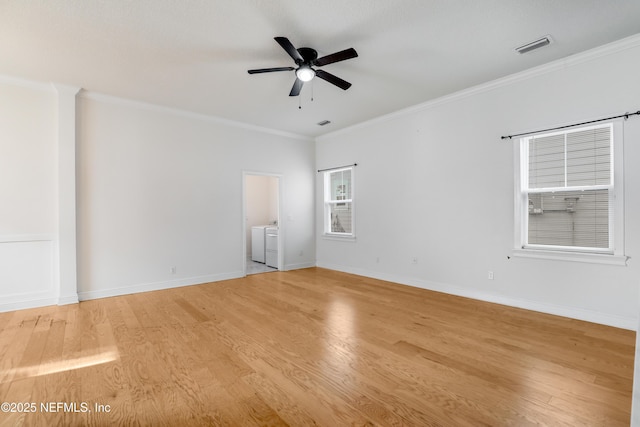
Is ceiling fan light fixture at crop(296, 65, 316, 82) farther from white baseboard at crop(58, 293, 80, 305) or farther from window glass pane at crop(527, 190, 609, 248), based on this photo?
white baseboard at crop(58, 293, 80, 305)

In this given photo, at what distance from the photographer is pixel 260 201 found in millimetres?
8469

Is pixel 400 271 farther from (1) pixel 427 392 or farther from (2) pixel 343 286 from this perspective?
(1) pixel 427 392

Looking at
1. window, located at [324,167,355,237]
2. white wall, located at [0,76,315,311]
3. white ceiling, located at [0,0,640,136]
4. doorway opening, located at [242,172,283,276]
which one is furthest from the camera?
doorway opening, located at [242,172,283,276]

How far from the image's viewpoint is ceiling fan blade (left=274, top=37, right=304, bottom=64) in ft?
8.43

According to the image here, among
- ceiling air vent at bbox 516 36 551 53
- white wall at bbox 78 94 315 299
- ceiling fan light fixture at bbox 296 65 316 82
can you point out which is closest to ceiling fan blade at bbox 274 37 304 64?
ceiling fan light fixture at bbox 296 65 316 82

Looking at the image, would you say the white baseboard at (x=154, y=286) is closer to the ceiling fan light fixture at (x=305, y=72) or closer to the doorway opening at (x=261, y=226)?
the doorway opening at (x=261, y=226)

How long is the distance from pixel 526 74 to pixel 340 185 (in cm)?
363

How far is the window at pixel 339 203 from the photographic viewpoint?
6.16 m

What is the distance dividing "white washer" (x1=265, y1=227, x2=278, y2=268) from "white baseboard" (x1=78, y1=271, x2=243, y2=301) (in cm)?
114

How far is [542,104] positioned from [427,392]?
3534 millimetres

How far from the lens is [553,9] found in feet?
8.38

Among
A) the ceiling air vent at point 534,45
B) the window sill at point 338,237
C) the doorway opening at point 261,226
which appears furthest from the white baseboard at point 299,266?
the ceiling air vent at point 534,45

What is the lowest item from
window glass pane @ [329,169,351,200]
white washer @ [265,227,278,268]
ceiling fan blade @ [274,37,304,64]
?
white washer @ [265,227,278,268]

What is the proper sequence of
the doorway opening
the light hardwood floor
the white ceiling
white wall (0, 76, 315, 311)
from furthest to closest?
the doorway opening < white wall (0, 76, 315, 311) < the white ceiling < the light hardwood floor
